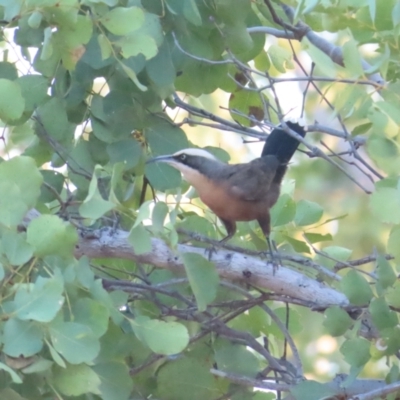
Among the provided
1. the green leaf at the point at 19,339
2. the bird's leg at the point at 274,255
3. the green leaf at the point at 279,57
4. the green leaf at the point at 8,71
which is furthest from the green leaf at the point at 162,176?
the green leaf at the point at 19,339

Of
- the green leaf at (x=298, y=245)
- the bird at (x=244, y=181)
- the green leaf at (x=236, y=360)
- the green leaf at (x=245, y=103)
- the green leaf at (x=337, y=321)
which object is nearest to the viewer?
the green leaf at (x=337, y=321)

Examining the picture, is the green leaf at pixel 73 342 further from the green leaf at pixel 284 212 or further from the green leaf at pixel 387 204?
the green leaf at pixel 284 212

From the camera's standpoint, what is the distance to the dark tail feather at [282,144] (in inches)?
99.7

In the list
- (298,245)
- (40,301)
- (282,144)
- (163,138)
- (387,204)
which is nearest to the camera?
(40,301)

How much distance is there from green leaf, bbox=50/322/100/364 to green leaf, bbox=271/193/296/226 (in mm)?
1086

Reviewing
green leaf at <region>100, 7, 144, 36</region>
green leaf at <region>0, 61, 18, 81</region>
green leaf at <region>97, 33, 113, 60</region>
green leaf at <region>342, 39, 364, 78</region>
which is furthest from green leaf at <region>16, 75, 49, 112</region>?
green leaf at <region>342, 39, 364, 78</region>

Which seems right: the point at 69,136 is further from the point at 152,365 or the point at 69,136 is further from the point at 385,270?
the point at 385,270

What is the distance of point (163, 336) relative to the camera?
4.35 ft

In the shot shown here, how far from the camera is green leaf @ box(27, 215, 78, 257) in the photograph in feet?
4.14

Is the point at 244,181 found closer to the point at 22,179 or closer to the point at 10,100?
the point at 10,100

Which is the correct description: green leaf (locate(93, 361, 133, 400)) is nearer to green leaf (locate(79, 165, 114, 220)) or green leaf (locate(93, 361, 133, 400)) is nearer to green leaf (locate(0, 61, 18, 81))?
green leaf (locate(79, 165, 114, 220))

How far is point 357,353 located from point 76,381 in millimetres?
587

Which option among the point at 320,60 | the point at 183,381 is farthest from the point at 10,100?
the point at 183,381

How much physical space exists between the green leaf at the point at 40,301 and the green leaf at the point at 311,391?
0.62 m
